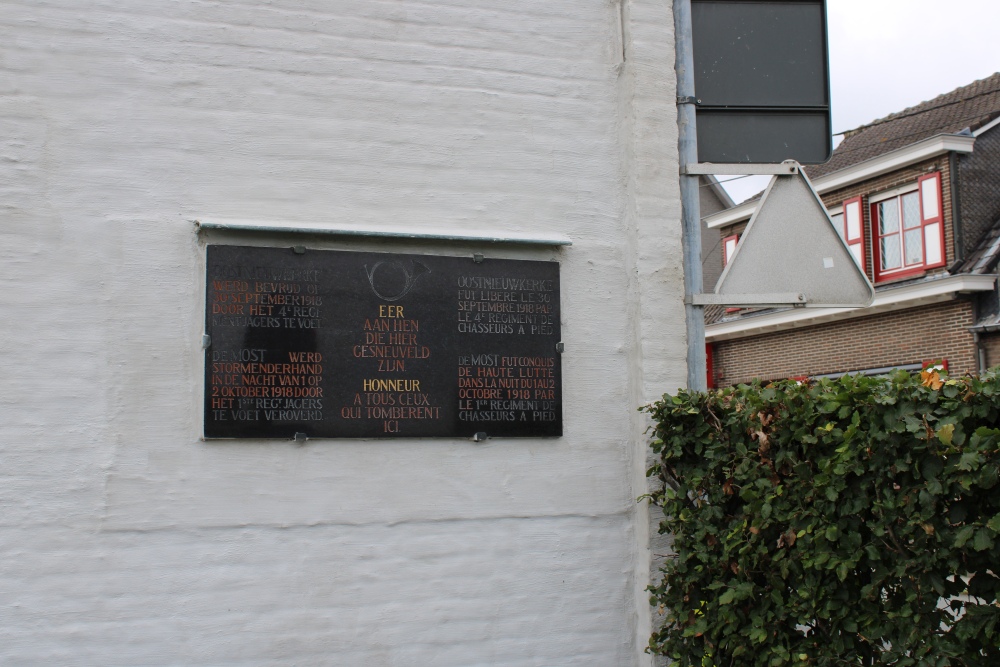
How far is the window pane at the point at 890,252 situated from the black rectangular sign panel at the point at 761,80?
1745 cm

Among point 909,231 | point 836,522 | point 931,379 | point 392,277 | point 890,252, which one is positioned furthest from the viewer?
point 890,252

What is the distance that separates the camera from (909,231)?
71.8ft

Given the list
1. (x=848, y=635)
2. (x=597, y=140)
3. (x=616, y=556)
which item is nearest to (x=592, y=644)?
(x=616, y=556)

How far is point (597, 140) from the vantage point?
574cm

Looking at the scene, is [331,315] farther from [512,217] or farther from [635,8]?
[635,8]

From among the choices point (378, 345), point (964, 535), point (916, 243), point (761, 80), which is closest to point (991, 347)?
point (916, 243)

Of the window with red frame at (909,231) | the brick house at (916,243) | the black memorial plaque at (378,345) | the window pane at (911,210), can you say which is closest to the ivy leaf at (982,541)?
the black memorial plaque at (378,345)

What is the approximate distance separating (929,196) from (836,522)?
63.3 ft

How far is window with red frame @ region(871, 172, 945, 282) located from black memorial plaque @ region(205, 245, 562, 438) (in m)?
17.6

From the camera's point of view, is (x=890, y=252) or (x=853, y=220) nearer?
(x=890, y=252)

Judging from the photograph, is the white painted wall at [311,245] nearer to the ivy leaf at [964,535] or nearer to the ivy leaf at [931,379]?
the ivy leaf at [931,379]

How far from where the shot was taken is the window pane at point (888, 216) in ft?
72.8

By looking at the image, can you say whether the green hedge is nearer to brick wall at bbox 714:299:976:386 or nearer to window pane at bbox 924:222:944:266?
brick wall at bbox 714:299:976:386

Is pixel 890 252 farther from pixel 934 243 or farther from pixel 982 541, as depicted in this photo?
pixel 982 541
